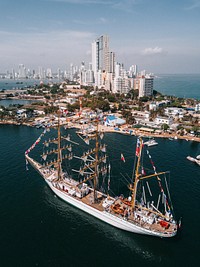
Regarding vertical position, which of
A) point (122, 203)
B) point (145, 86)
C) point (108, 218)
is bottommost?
point (108, 218)

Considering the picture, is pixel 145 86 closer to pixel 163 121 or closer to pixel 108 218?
pixel 163 121

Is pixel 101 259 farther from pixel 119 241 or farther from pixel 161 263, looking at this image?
pixel 161 263

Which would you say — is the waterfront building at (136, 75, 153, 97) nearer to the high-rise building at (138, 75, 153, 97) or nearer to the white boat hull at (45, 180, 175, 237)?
the high-rise building at (138, 75, 153, 97)

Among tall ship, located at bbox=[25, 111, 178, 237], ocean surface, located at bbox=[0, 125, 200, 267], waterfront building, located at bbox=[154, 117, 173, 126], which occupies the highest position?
waterfront building, located at bbox=[154, 117, 173, 126]

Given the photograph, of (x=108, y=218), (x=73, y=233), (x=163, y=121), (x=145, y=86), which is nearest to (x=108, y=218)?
(x=108, y=218)

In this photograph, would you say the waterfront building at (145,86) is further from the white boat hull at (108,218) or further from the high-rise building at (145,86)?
the white boat hull at (108,218)

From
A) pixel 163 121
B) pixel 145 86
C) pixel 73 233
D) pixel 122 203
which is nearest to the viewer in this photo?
pixel 73 233

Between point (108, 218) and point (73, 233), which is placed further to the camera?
point (108, 218)

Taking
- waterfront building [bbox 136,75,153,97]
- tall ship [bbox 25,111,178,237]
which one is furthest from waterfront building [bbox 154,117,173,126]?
waterfront building [bbox 136,75,153,97]

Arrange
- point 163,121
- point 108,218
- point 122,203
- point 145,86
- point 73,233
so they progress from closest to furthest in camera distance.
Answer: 1. point 73,233
2. point 108,218
3. point 122,203
4. point 163,121
5. point 145,86
